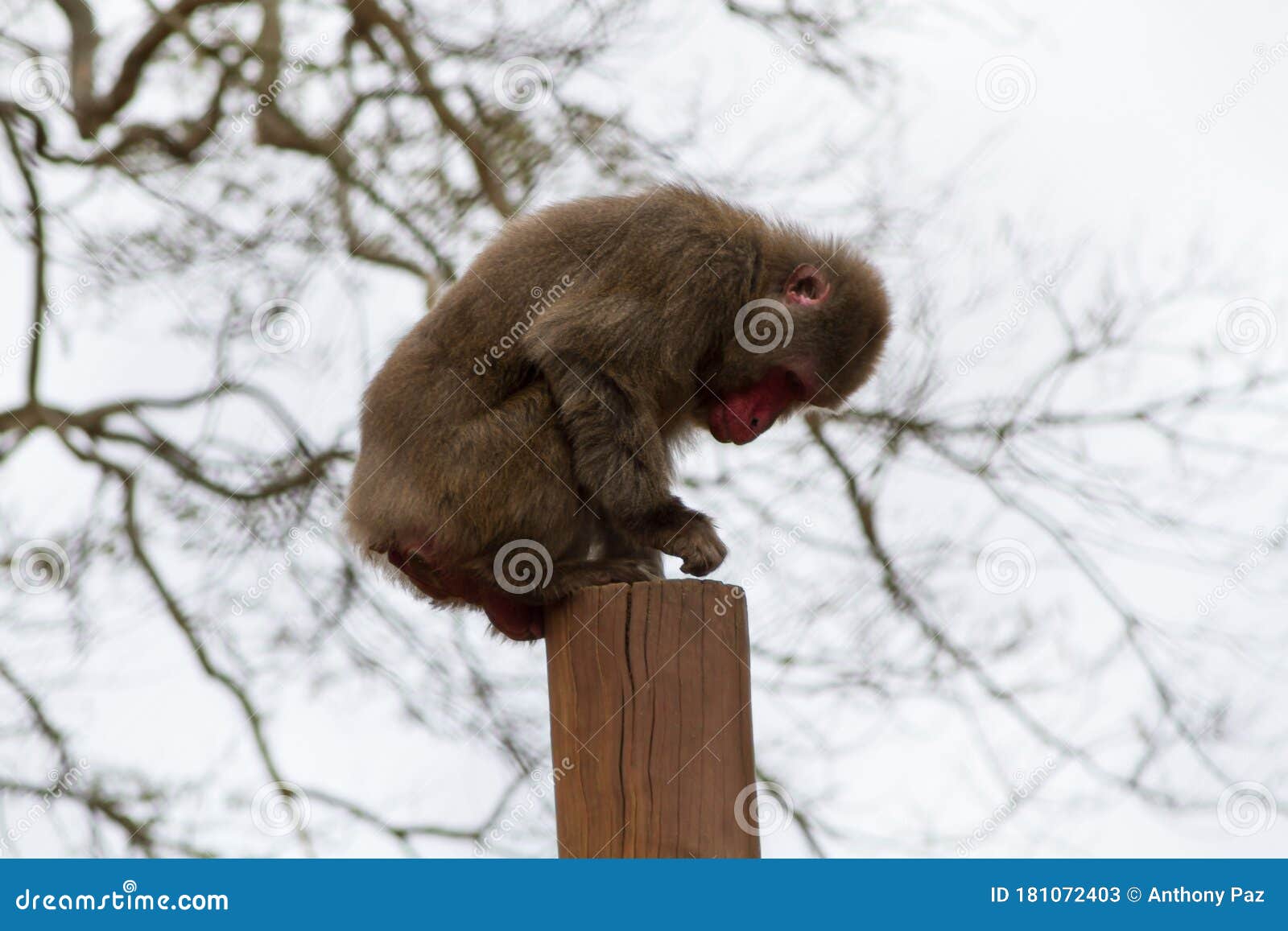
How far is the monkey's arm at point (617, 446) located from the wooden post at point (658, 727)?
0.63 m

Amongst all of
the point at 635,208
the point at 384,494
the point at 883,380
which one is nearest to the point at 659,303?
the point at 635,208

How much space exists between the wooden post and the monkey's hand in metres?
0.57

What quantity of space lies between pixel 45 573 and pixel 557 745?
5.15m

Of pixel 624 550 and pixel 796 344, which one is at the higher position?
pixel 796 344

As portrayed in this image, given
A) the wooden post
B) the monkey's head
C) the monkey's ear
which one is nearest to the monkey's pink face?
the monkey's head

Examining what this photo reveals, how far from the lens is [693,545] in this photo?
15.2 feet

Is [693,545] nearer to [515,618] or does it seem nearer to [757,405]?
[515,618]

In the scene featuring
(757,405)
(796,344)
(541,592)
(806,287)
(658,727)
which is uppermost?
(806,287)

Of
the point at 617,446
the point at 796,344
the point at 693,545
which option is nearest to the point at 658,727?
the point at 693,545

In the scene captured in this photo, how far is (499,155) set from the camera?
809 cm

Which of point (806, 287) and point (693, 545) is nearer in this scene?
point (693, 545)

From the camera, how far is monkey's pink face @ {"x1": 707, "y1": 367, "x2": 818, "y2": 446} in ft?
17.2

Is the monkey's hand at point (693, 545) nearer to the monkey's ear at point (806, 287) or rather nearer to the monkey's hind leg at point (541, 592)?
the monkey's hind leg at point (541, 592)

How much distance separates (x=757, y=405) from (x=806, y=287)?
517 mm
